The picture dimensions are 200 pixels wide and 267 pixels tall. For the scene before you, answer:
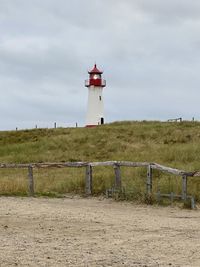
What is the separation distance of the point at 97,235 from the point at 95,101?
46946 millimetres

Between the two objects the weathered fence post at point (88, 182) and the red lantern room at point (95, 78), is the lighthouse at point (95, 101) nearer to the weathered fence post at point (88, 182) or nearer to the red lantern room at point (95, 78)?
the red lantern room at point (95, 78)

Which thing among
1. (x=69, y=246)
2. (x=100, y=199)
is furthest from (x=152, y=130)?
(x=69, y=246)

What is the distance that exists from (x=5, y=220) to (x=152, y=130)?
31149 mm

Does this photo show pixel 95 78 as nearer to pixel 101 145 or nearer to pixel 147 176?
pixel 101 145

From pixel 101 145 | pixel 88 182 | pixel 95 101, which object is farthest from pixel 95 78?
pixel 88 182

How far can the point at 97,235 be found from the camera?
334 inches

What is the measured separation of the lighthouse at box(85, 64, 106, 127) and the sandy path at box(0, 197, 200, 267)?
4193 centimetres

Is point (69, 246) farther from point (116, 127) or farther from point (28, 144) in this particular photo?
point (116, 127)

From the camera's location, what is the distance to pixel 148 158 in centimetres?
2328

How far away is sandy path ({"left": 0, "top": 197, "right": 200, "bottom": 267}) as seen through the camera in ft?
21.8

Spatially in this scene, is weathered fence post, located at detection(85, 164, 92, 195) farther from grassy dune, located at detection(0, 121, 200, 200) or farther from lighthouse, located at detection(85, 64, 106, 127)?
lighthouse, located at detection(85, 64, 106, 127)

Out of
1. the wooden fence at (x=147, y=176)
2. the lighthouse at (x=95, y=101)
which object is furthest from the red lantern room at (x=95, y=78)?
the wooden fence at (x=147, y=176)

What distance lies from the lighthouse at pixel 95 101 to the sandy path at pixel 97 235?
4193cm

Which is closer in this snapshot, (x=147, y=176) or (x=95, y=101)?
(x=147, y=176)
